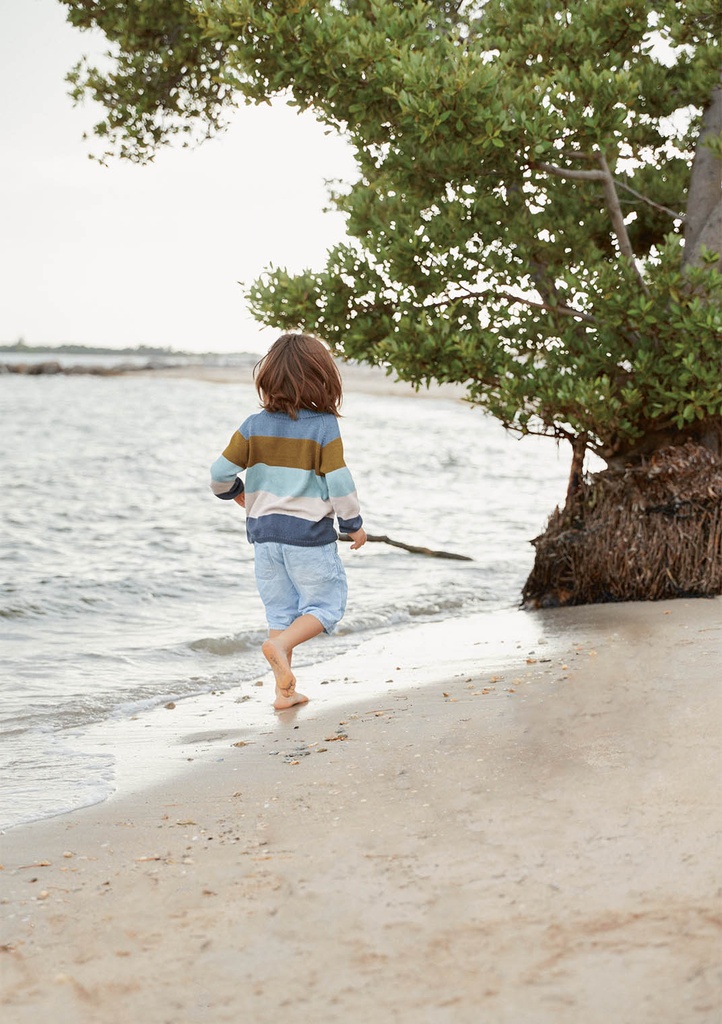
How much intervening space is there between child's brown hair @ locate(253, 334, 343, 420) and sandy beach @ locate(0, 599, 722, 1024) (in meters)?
1.59

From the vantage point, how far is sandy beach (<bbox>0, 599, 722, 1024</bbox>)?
7.32ft

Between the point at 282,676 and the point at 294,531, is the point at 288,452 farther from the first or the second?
the point at 282,676

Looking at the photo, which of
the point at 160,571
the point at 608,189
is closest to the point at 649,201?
the point at 608,189

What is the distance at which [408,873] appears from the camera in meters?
2.73

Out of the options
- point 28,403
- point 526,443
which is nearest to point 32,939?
point 526,443

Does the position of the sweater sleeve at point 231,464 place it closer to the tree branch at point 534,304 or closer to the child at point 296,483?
the child at point 296,483

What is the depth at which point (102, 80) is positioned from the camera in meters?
9.09

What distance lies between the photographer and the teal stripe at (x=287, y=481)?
5.22 meters

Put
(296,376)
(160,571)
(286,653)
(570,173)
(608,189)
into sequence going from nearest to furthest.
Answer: (296,376), (286,653), (570,173), (608,189), (160,571)

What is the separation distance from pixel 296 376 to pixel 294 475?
1.61 ft

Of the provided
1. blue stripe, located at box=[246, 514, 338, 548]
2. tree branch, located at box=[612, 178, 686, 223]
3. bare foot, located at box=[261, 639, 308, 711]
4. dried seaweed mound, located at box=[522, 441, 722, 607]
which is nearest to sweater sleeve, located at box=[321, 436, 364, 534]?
blue stripe, located at box=[246, 514, 338, 548]

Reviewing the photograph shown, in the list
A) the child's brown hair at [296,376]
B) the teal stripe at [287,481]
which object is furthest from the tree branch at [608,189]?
the teal stripe at [287,481]

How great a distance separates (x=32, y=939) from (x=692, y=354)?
5.13 meters

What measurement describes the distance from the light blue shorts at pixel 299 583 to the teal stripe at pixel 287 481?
283 mm
